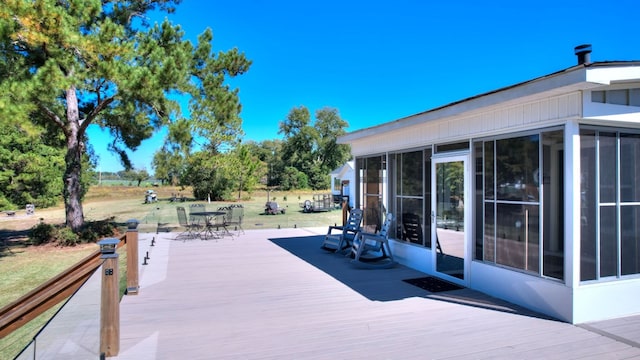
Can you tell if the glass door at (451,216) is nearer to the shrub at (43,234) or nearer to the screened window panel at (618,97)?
the screened window panel at (618,97)

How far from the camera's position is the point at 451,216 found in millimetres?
11195

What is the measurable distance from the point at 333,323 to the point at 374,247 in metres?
3.39

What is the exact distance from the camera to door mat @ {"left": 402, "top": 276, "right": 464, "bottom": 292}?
555 cm

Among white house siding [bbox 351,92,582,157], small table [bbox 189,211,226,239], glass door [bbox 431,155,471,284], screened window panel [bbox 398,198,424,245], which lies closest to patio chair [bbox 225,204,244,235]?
small table [bbox 189,211,226,239]

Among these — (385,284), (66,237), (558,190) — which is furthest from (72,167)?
(558,190)

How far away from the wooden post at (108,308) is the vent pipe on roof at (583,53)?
540 centimetres

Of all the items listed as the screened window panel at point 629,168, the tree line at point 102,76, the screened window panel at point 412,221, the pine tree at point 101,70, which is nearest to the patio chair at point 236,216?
the tree line at point 102,76

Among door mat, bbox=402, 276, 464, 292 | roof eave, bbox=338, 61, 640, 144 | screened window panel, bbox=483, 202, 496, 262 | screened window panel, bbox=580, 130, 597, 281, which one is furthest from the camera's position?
door mat, bbox=402, 276, 464, 292

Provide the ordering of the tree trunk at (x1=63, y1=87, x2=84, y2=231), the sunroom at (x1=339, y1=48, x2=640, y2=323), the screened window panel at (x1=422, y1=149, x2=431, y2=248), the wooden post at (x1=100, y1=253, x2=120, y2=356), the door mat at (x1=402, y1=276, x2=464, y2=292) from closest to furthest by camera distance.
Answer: the wooden post at (x1=100, y1=253, x2=120, y2=356), the sunroom at (x1=339, y1=48, x2=640, y2=323), the door mat at (x1=402, y1=276, x2=464, y2=292), the screened window panel at (x1=422, y1=149, x2=431, y2=248), the tree trunk at (x1=63, y1=87, x2=84, y2=231)

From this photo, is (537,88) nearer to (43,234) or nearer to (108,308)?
Result: (108,308)

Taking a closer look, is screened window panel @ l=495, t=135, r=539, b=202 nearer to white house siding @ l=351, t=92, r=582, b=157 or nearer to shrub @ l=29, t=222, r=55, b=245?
white house siding @ l=351, t=92, r=582, b=157

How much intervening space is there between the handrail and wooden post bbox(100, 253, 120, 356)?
0.82ft

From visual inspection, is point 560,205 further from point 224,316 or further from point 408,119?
point 224,316

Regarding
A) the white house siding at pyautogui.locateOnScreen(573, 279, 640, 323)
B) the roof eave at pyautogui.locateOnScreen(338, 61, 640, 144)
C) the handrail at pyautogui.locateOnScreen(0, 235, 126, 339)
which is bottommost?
the white house siding at pyautogui.locateOnScreen(573, 279, 640, 323)
